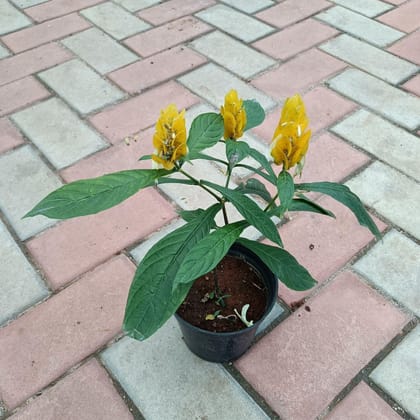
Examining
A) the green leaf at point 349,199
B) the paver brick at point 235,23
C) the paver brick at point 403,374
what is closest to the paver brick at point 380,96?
the paver brick at point 235,23

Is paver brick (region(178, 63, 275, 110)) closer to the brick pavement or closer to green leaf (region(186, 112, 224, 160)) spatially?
the brick pavement

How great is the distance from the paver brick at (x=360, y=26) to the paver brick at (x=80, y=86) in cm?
131

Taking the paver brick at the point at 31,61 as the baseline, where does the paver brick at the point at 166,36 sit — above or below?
above

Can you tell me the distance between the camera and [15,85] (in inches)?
89.2

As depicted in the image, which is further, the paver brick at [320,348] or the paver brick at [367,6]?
the paver brick at [367,6]

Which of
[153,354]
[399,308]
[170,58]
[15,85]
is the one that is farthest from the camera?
[170,58]

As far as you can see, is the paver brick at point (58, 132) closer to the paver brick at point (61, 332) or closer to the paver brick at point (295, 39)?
the paver brick at point (61, 332)

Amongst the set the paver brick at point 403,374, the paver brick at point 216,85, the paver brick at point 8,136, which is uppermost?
the paver brick at point 216,85

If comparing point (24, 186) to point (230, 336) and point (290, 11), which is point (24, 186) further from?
point (290, 11)

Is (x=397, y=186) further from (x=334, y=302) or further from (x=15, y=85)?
(x=15, y=85)

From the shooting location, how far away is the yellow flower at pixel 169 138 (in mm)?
851

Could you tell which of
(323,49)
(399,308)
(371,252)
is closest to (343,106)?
(323,49)

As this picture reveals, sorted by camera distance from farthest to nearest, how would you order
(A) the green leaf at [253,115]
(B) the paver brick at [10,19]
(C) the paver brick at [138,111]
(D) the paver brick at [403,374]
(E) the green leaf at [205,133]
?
(B) the paver brick at [10,19], (C) the paver brick at [138,111], (D) the paver brick at [403,374], (A) the green leaf at [253,115], (E) the green leaf at [205,133]

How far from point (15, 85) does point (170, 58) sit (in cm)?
76
